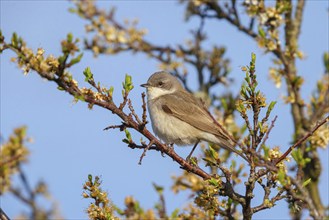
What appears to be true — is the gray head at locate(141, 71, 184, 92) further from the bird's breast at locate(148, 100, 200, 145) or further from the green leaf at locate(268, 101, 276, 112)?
the green leaf at locate(268, 101, 276, 112)

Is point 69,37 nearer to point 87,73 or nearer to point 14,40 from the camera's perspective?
point 14,40

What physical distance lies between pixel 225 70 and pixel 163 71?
112cm

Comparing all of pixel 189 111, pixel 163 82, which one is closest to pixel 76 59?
pixel 189 111

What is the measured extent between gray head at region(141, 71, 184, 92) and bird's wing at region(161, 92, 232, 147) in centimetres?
53

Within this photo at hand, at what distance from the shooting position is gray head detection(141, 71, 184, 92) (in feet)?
32.0

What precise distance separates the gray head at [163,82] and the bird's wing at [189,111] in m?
0.53

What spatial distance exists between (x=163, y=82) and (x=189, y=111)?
1211 millimetres

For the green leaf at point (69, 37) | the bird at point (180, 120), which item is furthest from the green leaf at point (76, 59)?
the bird at point (180, 120)

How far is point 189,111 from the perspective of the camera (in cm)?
877

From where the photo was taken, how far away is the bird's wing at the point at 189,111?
27.5 feet

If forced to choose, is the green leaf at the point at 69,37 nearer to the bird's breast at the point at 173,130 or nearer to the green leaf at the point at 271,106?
the green leaf at the point at 271,106

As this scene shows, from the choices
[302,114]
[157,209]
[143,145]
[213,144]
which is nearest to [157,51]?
[213,144]

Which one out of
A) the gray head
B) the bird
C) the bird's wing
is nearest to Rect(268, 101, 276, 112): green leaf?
the bird

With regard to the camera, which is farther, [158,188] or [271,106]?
[271,106]
